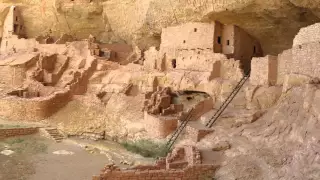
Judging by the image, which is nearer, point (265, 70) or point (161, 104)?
point (265, 70)

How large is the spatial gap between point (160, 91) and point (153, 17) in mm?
5518

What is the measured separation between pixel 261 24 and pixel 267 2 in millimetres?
2701

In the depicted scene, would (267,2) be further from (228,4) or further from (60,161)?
(60,161)

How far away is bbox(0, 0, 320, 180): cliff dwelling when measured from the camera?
36.2ft

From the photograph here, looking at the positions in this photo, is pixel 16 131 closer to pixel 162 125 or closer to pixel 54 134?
pixel 54 134

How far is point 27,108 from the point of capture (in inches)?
769

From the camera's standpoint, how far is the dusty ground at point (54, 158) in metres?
12.9

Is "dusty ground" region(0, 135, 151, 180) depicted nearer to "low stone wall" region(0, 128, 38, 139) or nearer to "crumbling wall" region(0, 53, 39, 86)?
"low stone wall" region(0, 128, 38, 139)

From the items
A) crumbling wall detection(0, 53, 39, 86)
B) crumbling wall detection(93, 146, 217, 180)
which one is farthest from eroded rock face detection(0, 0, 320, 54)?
crumbling wall detection(93, 146, 217, 180)

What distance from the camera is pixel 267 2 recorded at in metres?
16.4

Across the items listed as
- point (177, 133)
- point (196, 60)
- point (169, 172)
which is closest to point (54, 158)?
point (177, 133)

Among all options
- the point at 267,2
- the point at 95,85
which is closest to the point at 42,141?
the point at 95,85

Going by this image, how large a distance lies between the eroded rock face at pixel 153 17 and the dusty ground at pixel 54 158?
759 cm

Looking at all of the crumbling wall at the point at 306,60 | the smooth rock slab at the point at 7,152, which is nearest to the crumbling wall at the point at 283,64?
the crumbling wall at the point at 306,60
